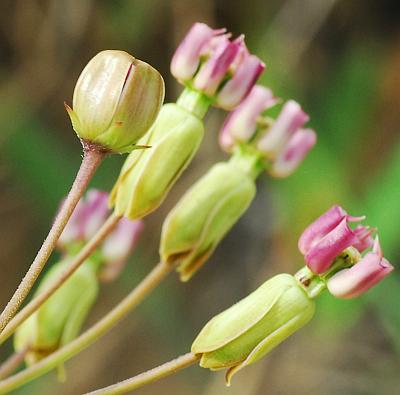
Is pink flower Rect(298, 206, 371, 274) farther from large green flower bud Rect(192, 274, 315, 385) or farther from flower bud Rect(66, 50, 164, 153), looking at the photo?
flower bud Rect(66, 50, 164, 153)

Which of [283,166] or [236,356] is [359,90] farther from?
[236,356]

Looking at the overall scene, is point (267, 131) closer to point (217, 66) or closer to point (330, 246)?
point (217, 66)

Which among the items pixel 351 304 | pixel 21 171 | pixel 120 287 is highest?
pixel 351 304

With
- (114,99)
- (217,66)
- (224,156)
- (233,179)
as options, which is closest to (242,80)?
(217,66)

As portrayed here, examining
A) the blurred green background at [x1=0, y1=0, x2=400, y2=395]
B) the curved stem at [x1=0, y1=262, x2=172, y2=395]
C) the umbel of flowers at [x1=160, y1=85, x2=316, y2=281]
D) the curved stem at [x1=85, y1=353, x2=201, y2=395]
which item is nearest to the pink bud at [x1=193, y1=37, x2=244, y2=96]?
the umbel of flowers at [x1=160, y1=85, x2=316, y2=281]

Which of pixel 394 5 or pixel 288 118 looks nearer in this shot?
pixel 288 118

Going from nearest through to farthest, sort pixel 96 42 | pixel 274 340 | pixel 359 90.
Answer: pixel 274 340, pixel 359 90, pixel 96 42

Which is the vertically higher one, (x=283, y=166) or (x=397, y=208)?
(x=283, y=166)

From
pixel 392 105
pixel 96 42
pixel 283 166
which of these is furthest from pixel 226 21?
pixel 283 166
